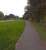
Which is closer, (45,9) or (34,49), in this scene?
(45,9)

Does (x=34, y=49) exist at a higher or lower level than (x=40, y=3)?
lower

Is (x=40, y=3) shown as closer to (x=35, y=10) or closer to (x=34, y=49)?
(x=35, y=10)

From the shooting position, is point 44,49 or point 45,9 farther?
point 44,49

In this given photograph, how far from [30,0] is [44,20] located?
0.23m

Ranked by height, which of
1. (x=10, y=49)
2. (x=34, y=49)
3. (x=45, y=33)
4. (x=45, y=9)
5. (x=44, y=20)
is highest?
(x=45, y=9)

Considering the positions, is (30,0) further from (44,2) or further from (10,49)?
(10,49)

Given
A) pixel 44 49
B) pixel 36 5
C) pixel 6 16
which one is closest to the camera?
pixel 36 5

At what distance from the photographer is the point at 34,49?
2.00 m

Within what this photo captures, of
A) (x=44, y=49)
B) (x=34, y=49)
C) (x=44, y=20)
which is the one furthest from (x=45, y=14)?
(x=34, y=49)

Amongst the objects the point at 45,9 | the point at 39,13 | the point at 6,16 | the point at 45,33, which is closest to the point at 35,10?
the point at 39,13

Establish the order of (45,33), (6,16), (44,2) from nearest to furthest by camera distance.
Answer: (44,2), (45,33), (6,16)

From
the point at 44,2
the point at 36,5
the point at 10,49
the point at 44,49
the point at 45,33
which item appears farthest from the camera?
the point at 10,49

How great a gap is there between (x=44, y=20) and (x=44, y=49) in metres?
0.33

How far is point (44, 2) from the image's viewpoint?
56.2 inches
